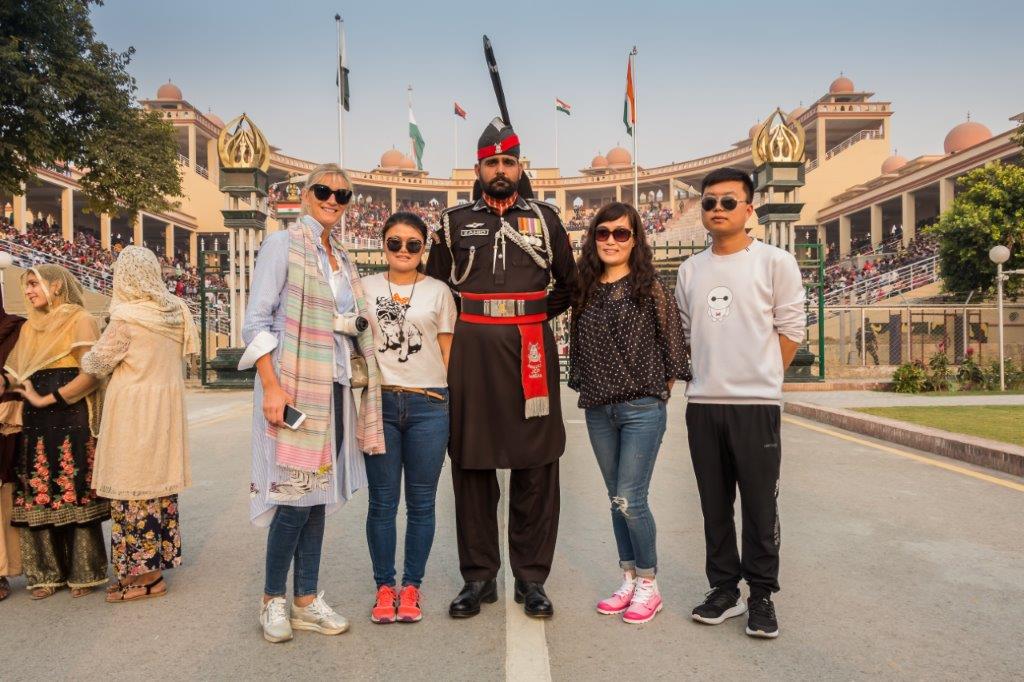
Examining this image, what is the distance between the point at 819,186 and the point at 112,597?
149ft

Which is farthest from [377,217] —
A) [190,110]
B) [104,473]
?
[104,473]

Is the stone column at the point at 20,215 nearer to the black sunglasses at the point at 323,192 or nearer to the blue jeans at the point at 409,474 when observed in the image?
the black sunglasses at the point at 323,192

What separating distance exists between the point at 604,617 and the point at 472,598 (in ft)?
1.99

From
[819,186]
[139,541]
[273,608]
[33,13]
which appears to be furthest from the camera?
[819,186]

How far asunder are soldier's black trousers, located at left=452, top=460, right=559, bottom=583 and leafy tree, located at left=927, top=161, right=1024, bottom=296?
22.1 meters

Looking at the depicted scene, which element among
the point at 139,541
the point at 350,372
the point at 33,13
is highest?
the point at 33,13

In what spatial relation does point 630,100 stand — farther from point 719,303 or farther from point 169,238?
point 169,238

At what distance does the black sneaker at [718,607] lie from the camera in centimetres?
341

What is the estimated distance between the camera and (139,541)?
3820 mm

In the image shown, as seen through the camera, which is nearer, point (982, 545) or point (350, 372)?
point (350, 372)

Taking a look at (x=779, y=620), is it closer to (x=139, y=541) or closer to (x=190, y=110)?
(x=139, y=541)

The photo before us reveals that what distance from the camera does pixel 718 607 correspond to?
135 inches

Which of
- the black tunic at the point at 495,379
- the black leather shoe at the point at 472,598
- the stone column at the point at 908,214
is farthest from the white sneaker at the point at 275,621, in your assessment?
the stone column at the point at 908,214

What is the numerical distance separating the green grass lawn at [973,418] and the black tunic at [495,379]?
5.85 m
